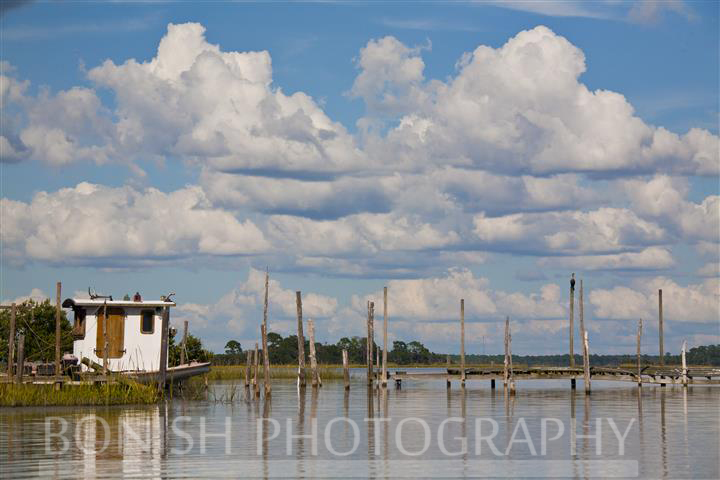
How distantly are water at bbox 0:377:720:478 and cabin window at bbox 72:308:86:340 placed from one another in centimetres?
612

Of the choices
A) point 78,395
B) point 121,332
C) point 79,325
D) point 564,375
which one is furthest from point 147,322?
point 564,375

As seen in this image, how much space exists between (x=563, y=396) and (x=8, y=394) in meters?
32.6

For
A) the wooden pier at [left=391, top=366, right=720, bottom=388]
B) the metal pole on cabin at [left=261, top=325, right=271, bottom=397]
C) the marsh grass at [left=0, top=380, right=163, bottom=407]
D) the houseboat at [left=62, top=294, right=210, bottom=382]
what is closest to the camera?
the marsh grass at [left=0, top=380, right=163, bottom=407]

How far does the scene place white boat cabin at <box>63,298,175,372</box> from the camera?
172 feet

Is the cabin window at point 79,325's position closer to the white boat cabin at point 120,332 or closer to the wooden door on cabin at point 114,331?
the white boat cabin at point 120,332

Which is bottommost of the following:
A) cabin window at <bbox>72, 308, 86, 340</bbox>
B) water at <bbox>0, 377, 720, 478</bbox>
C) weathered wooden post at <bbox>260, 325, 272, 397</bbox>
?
water at <bbox>0, 377, 720, 478</bbox>

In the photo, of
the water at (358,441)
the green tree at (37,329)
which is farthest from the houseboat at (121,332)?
the green tree at (37,329)

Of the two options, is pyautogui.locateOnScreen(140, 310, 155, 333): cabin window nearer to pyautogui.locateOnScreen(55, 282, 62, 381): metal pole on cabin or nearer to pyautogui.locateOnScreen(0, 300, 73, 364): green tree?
pyautogui.locateOnScreen(55, 282, 62, 381): metal pole on cabin

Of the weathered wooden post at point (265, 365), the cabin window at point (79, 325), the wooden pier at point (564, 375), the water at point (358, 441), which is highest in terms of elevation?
the cabin window at point (79, 325)

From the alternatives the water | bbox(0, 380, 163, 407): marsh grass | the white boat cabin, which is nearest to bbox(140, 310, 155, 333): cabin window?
the white boat cabin

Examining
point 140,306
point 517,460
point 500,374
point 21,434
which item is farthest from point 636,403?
point 21,434

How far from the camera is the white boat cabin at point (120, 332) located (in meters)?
52.6

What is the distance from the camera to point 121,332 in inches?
2095

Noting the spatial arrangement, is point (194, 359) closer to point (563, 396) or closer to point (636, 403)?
point (563, 396)
